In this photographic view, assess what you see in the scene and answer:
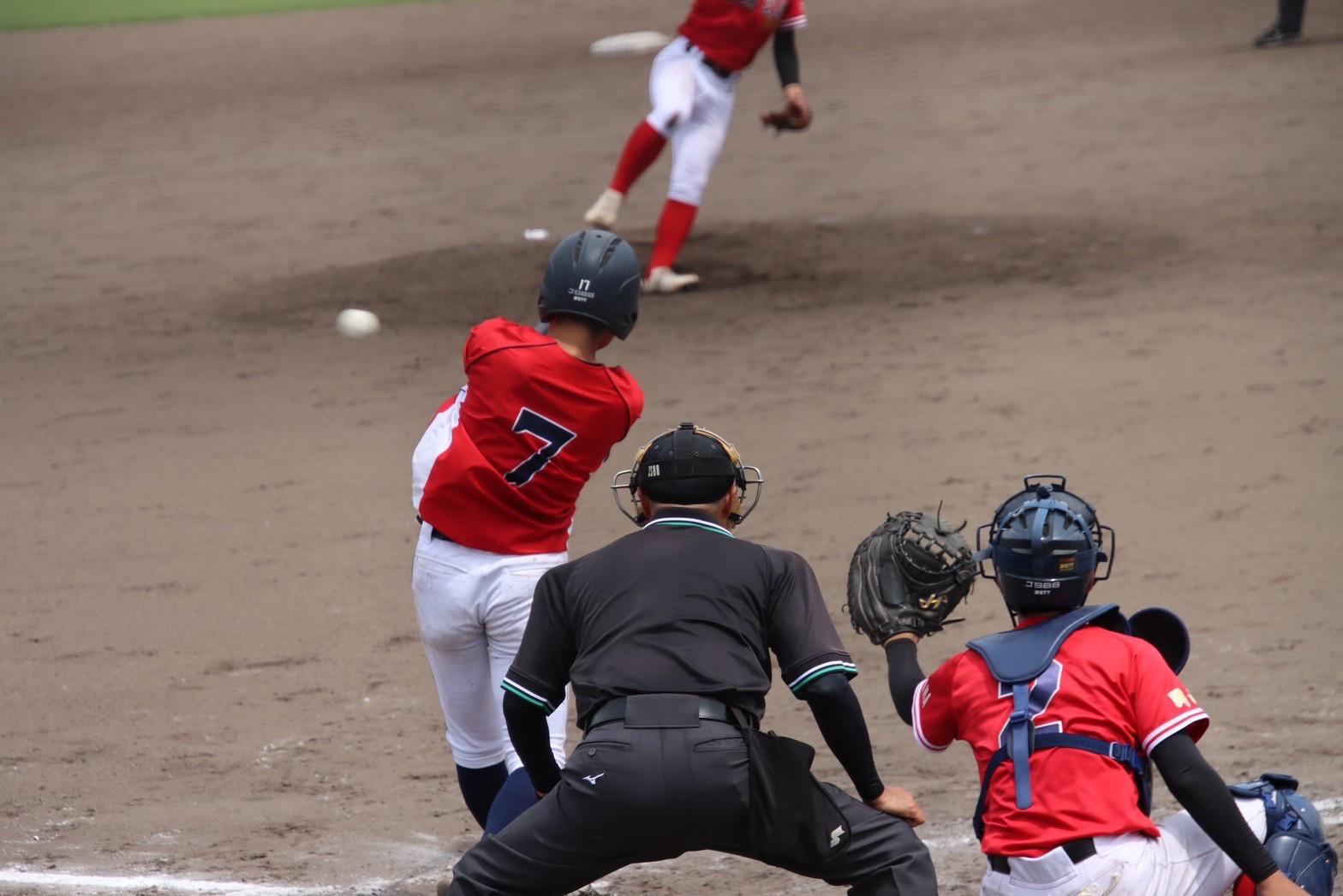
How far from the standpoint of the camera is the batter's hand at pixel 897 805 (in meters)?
2.93

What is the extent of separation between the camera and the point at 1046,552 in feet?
8.78

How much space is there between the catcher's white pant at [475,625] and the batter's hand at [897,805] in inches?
32.7

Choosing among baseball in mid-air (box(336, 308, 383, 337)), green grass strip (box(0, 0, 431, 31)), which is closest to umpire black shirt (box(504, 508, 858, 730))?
baseball in mid-air (box(336, 308, 383, 337))

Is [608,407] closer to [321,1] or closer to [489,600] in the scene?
[489,600]

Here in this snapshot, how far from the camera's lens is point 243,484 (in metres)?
6.72

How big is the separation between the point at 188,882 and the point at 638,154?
248 inches

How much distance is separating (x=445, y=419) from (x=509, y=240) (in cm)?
732

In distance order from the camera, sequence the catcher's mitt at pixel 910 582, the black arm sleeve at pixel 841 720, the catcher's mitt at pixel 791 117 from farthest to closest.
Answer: the catcher's mitt at pixel 791 117, the catcher's mitt at pixel 910 582, the black arm sleeve at pixel 841 720

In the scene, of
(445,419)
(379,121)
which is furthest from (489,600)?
(379,121)

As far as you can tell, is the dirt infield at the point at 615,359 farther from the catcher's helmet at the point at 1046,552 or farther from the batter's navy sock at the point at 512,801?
the catcher's helmet at the point at 1046,552

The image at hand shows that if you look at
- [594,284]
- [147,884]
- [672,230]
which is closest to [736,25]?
[672,230]

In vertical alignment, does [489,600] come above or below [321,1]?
above

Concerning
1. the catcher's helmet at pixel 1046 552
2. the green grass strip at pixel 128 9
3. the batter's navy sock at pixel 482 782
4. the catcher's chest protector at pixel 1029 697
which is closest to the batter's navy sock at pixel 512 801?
the batter's navy sock at pixel 482 782

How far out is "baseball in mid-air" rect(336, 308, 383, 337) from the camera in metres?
8.73
